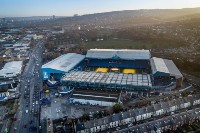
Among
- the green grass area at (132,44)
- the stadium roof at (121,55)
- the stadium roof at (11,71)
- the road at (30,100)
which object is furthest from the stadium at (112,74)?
the green grass area at (132,44)

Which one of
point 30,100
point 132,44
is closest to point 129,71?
point 30,100

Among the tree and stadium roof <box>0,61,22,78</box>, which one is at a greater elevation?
stadium roof <box>0,61,22,78</box>

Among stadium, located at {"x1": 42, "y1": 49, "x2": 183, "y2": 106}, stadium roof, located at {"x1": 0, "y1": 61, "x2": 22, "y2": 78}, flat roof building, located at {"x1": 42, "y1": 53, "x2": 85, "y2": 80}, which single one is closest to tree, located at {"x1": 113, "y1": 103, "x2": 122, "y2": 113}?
stadium, located at {"x1": 42, "y1": 49, "x2": 183, "y2": 106}

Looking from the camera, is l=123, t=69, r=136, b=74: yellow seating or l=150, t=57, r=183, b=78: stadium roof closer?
l=150, t=57, r=183, b=78: stadium roof

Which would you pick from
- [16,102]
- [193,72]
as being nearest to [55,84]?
[16,102]

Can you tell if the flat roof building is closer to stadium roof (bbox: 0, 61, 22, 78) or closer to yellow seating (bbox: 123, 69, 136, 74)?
stadium roof (bbox: 0, 61, 22, 78)
